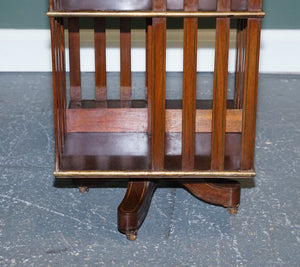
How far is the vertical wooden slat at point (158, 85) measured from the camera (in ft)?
4.13

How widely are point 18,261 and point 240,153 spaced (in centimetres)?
60

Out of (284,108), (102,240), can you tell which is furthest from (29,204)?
(284,108)

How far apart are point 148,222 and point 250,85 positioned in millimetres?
472

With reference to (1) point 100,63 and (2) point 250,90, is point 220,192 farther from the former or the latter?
(1) point 100,63

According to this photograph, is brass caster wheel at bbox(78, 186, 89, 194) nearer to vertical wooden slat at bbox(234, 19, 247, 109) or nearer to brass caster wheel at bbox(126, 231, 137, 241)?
brass caster wheel at bbox(126, 231, 137, 241)

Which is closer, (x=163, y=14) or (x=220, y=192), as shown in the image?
(x=163, y=14)

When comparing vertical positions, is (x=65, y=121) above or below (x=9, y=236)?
above

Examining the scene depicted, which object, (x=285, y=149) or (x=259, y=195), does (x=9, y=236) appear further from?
(x=285, y=149)

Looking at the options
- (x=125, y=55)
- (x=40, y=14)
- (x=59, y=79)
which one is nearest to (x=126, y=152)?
(x=59, y=79)

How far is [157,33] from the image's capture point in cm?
126

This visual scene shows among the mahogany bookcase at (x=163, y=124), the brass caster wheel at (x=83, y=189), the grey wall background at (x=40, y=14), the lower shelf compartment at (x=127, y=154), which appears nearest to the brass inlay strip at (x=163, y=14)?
the mahogany bookcase at (x=163, y=124)

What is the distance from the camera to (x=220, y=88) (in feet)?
4.29

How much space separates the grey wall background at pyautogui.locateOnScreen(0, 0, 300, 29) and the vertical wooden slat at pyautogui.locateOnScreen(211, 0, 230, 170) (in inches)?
87.0

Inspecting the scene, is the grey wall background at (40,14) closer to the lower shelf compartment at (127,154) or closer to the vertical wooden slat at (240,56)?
the vertical wooden slat at (240,56)
